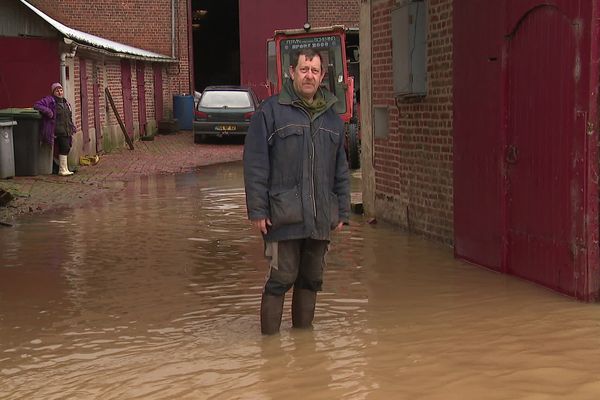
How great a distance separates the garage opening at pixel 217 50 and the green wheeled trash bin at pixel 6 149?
2668 centimetres

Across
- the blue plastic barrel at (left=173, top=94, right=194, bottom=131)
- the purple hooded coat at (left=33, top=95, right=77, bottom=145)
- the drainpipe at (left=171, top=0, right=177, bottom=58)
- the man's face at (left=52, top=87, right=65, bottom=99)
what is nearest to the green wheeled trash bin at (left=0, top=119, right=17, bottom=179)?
the purple hooded coat at (left=33, top=95, right=77, bottom=145)

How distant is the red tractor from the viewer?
18375 millimetres

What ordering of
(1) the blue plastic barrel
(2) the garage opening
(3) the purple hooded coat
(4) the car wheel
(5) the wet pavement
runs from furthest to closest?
(2) the garage opening < (1) the blue plastic barrel < (4) the car wheel < (3) the purple hooded coat < (5) the wet pavement

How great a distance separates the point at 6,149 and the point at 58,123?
1.43m

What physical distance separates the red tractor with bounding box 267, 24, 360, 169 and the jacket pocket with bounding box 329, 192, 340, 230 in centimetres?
1197

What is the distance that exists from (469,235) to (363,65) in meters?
3.99

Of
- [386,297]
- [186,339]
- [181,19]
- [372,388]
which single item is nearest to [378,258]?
[386,297]

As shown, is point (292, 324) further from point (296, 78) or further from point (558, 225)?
point (558, 225)

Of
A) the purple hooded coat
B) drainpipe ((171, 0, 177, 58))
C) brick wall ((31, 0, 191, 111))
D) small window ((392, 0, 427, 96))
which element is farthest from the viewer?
drainpipe ((171, 0, 177, 58))

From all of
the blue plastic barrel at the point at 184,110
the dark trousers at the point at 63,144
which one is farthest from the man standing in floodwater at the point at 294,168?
the blue plastic barrel at the point at 184,110

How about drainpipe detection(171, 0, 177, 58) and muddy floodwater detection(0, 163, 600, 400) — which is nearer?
muddy floodwater detection(0, 163, 600, 400)

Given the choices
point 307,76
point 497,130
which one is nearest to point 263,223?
point 307,76

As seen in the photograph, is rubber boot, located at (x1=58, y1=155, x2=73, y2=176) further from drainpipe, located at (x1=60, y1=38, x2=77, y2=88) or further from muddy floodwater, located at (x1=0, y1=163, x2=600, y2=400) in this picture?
muddy floodwater, located at (x1=0, y1=163, x2=600, y2=400)

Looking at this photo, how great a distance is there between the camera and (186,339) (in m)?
6.05
